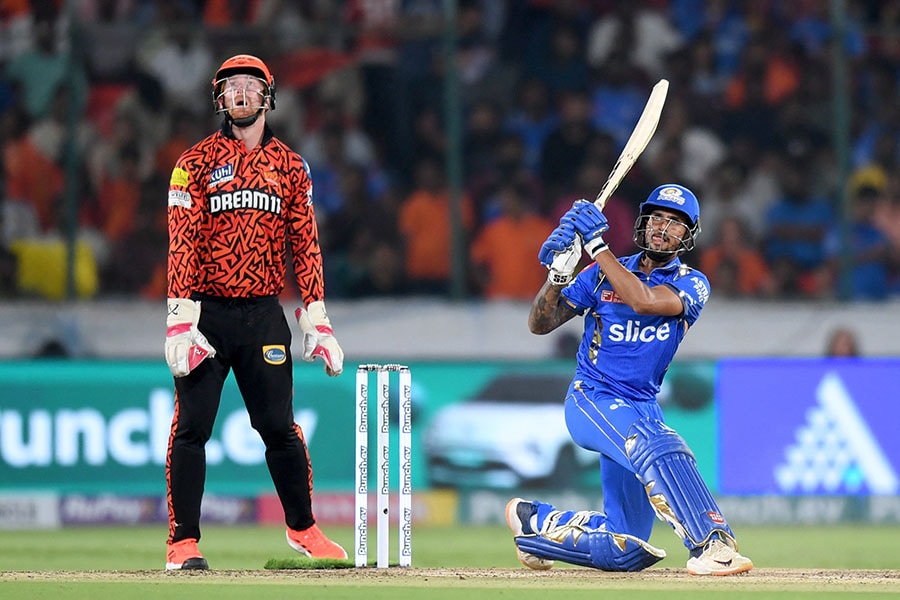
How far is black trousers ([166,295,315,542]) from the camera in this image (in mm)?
7289

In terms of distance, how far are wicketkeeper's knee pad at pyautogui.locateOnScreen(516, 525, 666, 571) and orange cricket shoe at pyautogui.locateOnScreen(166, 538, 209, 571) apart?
1.55 m

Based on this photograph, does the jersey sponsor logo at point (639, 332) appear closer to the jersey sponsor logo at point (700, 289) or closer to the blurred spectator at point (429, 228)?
the jersey sponsor logo at point (700, 289)

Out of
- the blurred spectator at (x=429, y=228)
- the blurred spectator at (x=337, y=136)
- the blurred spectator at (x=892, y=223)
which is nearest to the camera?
the blurred spectator at (x=429, y=228)

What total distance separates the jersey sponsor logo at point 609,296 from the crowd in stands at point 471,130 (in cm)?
546

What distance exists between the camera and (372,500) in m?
11.5

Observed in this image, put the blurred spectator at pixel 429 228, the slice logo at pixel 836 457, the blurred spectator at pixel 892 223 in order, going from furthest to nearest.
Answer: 1. the blurred spectator at pixel 892 223
2. the blurred spectator at pixel 429 228
3. the slice logo at pixel 836 457

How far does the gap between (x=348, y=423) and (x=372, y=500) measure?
691 mm

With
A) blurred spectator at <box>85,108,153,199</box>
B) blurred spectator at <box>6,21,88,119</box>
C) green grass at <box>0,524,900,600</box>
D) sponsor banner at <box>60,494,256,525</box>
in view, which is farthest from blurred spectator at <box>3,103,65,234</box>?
green grass at <box>0,524,900,600</box>

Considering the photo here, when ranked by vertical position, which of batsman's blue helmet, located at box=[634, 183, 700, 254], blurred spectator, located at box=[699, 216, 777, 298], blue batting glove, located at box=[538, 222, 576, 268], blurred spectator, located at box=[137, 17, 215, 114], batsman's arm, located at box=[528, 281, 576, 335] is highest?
blurred spectator, located at box=[137, 17, 215, 114]

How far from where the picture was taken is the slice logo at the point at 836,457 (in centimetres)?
1202

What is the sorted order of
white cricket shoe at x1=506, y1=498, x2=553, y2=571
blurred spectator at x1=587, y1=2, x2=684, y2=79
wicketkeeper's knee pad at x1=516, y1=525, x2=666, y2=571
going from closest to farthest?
wicketkeeper's knee pad at x1=516, y1=525, x2=666, y2=571 → white cricket shoe at x1=506, y1=498, x2=553, y2=571 → blurred spectator at x1=587, y1=2, x2=684, y2=79

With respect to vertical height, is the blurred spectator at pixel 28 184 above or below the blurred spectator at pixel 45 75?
below

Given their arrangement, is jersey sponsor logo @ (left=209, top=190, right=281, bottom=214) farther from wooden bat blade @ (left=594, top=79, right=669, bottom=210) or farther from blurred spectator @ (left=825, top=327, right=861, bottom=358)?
blurred spectator @ (left=825, top=327, right=861, bottom=358)

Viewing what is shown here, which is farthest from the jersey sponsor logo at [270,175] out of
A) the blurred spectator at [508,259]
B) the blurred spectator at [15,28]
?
the blurred spectator at [15,28]
